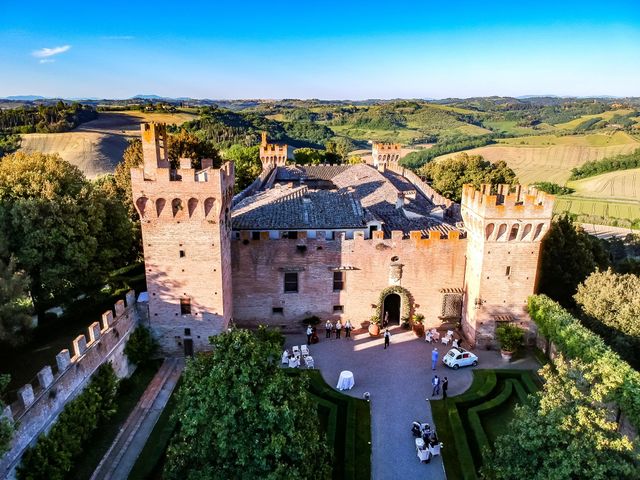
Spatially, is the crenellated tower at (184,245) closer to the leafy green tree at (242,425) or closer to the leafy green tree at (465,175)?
the leafy green tree at (242,425)

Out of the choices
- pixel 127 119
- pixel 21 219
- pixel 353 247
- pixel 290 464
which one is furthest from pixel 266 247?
pixel 127 119

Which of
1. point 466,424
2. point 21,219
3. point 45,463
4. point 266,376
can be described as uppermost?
point 21,219

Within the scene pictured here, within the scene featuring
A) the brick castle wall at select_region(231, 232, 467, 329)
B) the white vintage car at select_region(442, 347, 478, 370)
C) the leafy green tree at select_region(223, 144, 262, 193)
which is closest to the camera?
the white vintage car at select_region(442, 347, 478, 370)

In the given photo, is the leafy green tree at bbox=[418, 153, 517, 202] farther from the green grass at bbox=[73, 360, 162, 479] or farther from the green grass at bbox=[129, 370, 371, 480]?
the green grass at bbox=[73, 360, 162, 479]

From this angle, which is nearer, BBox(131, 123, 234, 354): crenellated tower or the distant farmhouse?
BBox(131, 123, 234, 354): crenellated tower

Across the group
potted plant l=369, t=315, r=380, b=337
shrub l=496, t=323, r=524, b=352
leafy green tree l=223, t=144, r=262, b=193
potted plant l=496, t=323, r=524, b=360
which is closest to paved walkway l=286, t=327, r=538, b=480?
potted plant l=369, t=315, r=380, b=337

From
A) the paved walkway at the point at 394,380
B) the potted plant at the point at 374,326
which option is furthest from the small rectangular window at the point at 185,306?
the potted plant at the point at 374,326

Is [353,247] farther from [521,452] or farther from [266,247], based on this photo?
[521,452]
